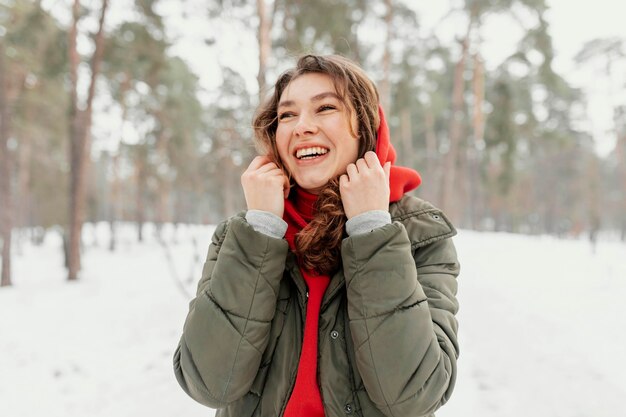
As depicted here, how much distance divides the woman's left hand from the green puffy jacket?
3.9 inches

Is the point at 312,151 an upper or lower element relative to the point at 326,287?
upper

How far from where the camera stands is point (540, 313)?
536cm

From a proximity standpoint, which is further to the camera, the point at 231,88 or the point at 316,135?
the point at 231,88

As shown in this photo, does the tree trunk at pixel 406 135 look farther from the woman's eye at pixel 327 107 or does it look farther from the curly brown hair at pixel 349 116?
the woman's eye at pixel 327 107

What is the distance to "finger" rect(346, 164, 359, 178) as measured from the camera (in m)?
1.38

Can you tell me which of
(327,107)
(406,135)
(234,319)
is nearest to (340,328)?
(234,319)

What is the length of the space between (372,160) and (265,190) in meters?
0.38

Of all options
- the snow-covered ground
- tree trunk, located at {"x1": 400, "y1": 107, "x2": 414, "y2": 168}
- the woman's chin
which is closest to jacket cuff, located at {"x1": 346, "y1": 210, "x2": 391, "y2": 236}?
the woman's chin

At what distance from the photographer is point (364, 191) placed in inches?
52.7

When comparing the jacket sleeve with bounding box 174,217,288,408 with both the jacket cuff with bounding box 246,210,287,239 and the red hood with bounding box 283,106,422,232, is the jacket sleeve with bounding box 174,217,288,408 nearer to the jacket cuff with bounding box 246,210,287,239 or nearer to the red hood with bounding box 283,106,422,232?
the jacket cuff with bounding box 246,210,287,239

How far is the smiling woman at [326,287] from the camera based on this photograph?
1223 millimetres

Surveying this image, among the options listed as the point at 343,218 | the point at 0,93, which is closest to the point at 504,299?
the point at 343,218

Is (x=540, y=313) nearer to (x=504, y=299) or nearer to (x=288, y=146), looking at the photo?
(x=504, y=299)

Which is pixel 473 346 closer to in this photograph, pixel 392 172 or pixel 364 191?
pixel 392 172
